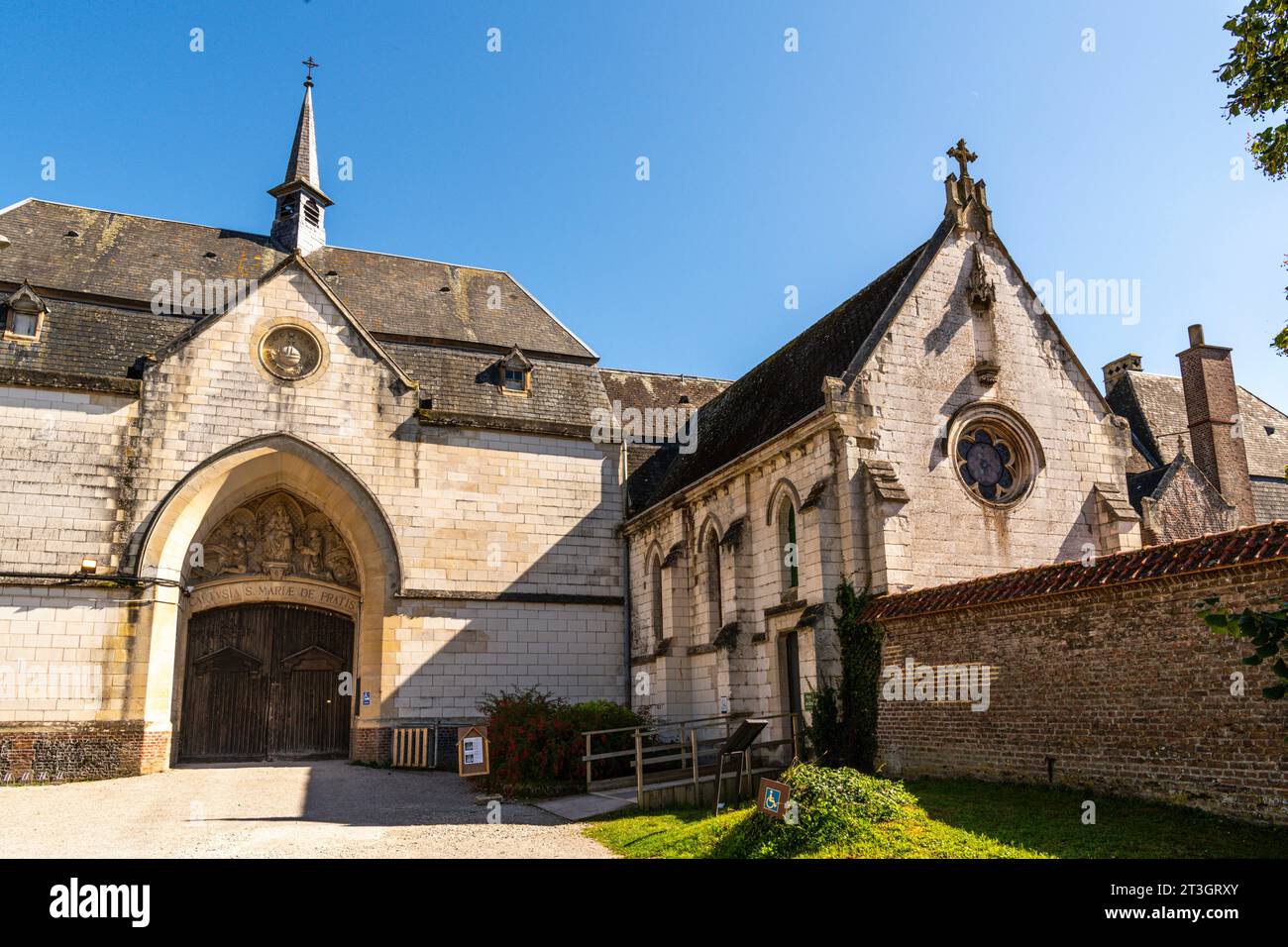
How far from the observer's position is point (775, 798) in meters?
10.0

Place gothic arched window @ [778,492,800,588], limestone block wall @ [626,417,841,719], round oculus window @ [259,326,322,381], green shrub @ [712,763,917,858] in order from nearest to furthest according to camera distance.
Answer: green shrub @ [712,763,917,858], limestone block wall @ [626,417,841,719], gothic arched window @ [778,492,800,588], round oculus window @ [259,326,322,381]

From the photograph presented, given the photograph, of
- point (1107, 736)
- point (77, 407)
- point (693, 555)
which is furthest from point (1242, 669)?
point (77, 407)

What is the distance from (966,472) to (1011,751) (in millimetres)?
6849

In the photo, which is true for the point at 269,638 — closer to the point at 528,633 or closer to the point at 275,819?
the point at 528,633

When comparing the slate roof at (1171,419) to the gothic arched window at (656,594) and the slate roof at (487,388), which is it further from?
the slate roof at (487,388)

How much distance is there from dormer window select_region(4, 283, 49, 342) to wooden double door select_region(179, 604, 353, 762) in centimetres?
724

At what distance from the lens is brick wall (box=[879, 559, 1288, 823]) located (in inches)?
371

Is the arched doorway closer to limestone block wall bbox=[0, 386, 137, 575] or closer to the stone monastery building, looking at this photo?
the stone monastery building

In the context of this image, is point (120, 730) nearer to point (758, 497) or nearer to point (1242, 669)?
point (758, 497)

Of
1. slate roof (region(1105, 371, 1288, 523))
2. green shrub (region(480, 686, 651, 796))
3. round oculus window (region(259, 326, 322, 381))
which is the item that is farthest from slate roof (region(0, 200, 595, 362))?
slate roof (region(1105, 371, 1288, 523))

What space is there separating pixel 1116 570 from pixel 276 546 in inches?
746

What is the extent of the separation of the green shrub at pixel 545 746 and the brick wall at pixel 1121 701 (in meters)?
5.77

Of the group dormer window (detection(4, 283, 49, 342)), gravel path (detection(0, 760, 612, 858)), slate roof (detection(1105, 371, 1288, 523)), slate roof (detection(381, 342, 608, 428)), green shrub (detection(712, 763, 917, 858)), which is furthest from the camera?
slate roof (detection(1105, 371, 1288, 523))

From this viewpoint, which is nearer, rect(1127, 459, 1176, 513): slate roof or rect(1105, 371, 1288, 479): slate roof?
rect(1127, 459, 1176, 513): slate roof
